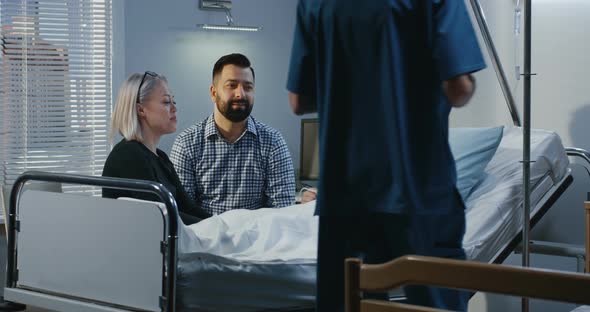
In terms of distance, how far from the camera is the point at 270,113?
19.7 ft

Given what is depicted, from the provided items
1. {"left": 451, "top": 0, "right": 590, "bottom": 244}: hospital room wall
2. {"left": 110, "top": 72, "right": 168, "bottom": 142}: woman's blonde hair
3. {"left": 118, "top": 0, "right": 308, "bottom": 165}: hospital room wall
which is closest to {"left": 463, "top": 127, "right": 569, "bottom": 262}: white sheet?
{"left": 451, "top": 0, "right": 590, "bottom": 244}: hospital room wall

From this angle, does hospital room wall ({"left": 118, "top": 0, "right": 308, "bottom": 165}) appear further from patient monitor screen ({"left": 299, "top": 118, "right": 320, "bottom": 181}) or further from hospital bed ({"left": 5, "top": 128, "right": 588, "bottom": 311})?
hospital bed ({"left": 5, "top": 128, "right": 588, "bottom": 311})

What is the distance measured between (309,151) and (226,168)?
1.65m

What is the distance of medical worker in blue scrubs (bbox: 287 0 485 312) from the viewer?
192 cm

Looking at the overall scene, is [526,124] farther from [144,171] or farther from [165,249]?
[144,171]

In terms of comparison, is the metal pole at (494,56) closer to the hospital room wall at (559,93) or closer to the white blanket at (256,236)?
the hospital room wall at (559,93)

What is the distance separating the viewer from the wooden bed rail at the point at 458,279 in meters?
1.11

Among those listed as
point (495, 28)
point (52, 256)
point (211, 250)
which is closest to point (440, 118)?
point (211, 250)

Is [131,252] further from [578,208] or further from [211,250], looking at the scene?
[578,208]

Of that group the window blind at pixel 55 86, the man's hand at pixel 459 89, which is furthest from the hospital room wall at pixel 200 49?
the man's hand at pixel 459 89

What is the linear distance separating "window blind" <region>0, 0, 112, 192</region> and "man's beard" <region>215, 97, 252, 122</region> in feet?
5.94

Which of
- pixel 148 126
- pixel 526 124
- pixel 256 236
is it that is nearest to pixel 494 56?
pixel 526 124

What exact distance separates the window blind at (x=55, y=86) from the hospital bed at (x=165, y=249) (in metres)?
2.15

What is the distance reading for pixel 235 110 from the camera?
12.5 ft
